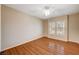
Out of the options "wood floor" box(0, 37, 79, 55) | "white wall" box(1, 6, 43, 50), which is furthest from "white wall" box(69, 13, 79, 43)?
"white wall" box(1, 6, 43, 50)

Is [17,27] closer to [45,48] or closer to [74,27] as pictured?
[45,48]

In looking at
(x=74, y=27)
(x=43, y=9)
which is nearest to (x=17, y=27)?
(x=43, y=9)

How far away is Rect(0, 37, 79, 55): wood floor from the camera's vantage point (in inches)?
76.7

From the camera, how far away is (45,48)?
2025 mm

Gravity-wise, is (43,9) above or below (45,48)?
above

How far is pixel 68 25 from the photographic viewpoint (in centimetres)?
207

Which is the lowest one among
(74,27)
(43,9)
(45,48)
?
(45,48)

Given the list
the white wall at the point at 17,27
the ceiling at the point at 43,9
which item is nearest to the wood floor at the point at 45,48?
the white wall at the point at 17,27

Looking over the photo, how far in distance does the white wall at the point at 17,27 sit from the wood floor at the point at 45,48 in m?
0.10

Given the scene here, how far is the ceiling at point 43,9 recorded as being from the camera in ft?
6.32

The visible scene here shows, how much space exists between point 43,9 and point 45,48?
0.75 m

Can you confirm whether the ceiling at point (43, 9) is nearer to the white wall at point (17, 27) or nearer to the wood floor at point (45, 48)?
the white wall at point (17, 27)

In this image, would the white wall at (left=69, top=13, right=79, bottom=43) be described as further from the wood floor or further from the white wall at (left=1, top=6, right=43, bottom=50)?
the white wall at (left=1, top=6, right=43, bottom=50)

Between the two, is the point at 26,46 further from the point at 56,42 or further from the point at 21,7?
the point at 21,7
